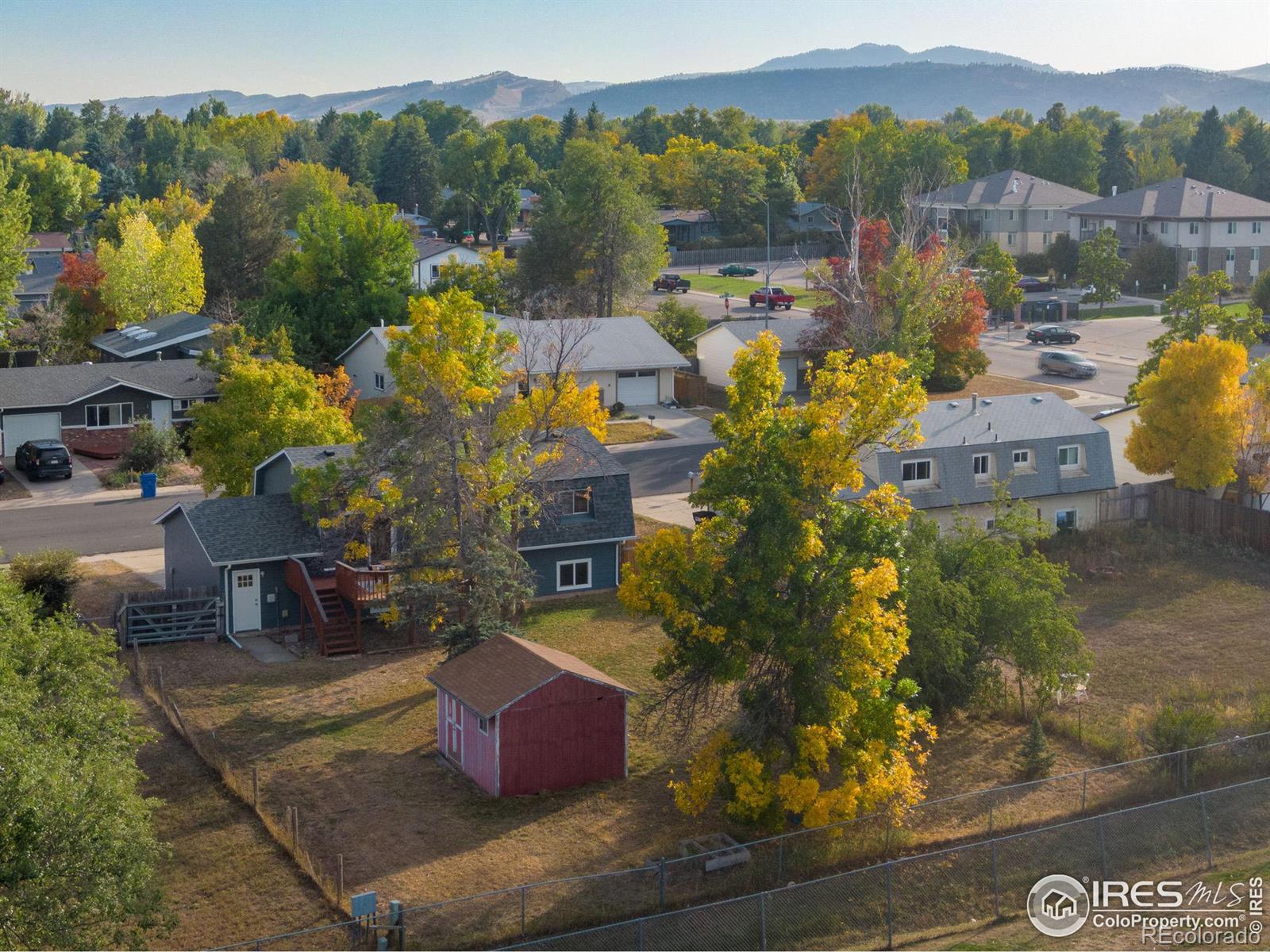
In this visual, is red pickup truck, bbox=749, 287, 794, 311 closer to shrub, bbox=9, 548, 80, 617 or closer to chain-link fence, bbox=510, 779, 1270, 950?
shrub, bbox=9, 548, 80, 617

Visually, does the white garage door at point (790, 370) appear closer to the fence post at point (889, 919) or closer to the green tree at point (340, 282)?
the green tree at point (340, 282)

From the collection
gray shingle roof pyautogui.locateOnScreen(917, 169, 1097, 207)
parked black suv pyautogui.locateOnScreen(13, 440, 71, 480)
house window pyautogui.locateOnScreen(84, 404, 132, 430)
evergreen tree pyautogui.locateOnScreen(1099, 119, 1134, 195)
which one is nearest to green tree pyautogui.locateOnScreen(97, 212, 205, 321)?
house window pyautogui.locateOnScreen(84, 404, 132, 430)

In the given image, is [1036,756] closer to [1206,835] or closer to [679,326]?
[1206,835]

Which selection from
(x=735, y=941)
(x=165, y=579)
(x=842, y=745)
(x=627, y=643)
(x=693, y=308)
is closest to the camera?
(x=735, y=941)

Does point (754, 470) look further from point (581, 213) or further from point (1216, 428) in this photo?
point (581, 213)

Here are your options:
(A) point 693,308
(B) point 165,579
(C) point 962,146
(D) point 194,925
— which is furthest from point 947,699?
(C) point 962,146

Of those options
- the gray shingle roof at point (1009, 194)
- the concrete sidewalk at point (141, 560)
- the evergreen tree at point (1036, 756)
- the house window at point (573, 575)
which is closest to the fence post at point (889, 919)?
the evergreen tree at point (1036, 756)
